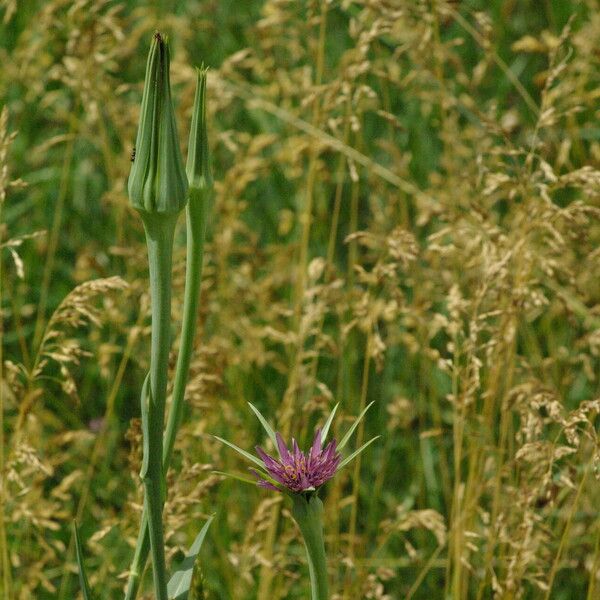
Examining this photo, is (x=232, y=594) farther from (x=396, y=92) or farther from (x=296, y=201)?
(x=396, y=92)

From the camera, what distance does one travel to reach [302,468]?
43.4 inches

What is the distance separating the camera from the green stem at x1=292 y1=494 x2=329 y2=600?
108 cm

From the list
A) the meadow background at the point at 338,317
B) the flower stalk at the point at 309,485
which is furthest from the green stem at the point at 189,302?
the meadow background at the point at 338,317

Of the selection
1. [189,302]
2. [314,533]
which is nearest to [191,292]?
[189,302]

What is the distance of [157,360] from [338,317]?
140 centimetres

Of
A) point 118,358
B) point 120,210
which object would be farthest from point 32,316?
point 120,210

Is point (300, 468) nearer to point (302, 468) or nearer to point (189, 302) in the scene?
point (302, 468)

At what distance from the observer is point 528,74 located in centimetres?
306

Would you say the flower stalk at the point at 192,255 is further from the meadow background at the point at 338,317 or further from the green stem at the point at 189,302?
the meadow background at the point at 338,317

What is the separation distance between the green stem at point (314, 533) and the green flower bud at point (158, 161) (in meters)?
0.32

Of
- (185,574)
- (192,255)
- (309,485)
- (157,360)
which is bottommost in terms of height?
(185,574)

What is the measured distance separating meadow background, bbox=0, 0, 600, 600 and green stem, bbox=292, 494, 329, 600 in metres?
0.42

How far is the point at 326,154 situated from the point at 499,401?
986 mm

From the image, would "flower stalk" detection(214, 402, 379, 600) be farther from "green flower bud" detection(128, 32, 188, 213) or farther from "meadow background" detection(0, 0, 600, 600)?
"meadow background" detection(0, 0, 600, 600)
